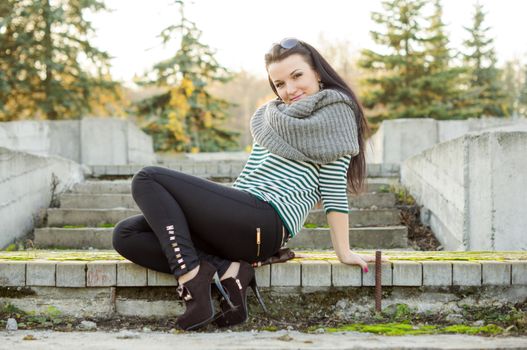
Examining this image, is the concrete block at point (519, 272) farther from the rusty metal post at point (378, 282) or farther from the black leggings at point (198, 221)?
the black leggings at point (198, 221)

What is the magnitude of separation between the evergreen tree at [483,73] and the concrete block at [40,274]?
2209 centimetres

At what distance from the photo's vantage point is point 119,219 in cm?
561

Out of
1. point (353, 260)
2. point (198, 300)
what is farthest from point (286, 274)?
point (198, 300)

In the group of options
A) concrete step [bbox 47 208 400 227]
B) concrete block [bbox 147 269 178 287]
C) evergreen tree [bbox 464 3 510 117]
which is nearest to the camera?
concrete block [bbox 147 269 178 287]

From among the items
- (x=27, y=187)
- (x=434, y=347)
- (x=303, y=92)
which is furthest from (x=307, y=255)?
(x=27, y=187)

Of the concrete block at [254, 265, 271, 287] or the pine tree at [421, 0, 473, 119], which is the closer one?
the concrete block at [254, 265, 271, 287]

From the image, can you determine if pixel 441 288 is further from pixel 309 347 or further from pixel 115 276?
pixel 115 276

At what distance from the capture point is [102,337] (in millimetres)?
2621

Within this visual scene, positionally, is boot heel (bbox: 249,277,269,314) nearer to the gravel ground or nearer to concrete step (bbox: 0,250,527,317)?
concrete step (bbox: 0,250,527,317)

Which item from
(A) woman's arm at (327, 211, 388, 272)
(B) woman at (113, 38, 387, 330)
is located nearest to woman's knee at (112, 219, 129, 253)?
(B) woman at (113, 38, 387, 330)

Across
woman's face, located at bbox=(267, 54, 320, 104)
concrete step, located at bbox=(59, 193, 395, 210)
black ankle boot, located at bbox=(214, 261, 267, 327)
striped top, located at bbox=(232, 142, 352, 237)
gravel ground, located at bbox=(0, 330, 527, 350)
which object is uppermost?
woman's face, located at bbox=(267, 54, 320, 104)

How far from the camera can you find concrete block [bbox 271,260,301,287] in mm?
3070

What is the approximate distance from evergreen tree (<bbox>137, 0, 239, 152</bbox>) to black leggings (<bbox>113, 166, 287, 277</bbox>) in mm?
→ 14503

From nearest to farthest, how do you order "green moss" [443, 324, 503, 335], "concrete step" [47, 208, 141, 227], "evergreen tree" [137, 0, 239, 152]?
1. "green moss" [443, 324, 503, 335]
2. "concrete step" [47, 208, 141, 227]
3. "evergreen tree" [137, 0, 239, 152]
